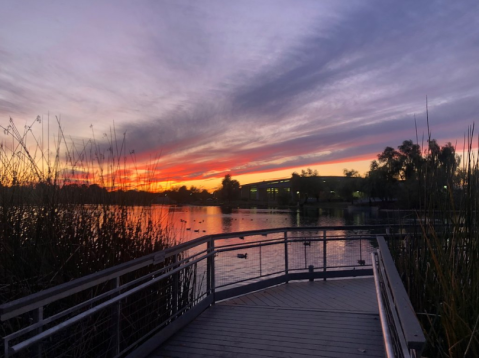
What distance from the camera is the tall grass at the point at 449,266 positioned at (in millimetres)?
2248

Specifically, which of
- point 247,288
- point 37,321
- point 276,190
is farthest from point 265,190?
point 37,321

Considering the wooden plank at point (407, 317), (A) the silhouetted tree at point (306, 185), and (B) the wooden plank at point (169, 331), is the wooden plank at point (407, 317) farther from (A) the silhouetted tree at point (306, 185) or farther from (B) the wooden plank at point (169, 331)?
(A) the silhouetted tree at point (306, 185)

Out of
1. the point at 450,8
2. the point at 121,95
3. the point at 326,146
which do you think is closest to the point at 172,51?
the point at 121,95

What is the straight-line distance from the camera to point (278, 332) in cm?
438

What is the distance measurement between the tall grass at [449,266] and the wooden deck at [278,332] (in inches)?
40.3

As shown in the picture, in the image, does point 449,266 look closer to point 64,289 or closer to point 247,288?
point 64,289

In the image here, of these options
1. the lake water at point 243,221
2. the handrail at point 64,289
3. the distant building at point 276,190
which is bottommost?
the lake water at point 243,221

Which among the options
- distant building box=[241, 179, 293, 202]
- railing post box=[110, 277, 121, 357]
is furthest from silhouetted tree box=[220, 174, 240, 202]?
railing post box=[110, 277, 121, 357]

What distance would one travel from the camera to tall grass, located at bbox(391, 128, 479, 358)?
7.38 feet

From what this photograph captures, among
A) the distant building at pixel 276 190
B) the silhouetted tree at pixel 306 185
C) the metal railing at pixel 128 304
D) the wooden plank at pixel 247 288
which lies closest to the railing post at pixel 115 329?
the metal railing at pixel 128 304

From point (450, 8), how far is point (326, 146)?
16894mm

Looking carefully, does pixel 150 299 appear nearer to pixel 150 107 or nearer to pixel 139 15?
pixel 139 15

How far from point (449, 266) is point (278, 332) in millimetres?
2292

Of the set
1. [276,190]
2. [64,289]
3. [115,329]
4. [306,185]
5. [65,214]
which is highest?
[306,185]
